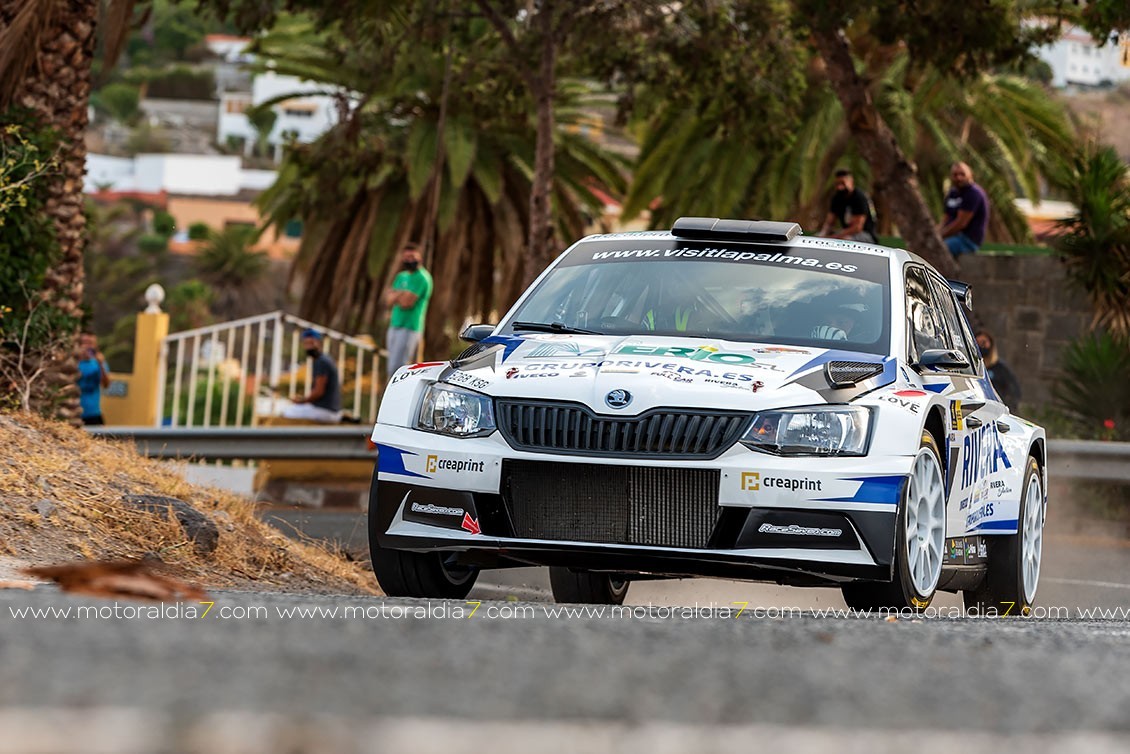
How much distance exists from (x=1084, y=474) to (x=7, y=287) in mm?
7611

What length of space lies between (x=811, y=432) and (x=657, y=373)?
59cm

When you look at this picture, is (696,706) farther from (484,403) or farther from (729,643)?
(484,403)

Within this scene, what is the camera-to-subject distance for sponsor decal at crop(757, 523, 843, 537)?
6383mm

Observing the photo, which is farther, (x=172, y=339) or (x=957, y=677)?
(x=172, y=339)

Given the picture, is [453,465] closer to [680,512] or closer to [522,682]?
[680,512]

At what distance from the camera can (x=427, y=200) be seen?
32.6m

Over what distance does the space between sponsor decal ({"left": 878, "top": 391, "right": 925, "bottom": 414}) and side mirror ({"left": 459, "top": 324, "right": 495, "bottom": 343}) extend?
5.90ft

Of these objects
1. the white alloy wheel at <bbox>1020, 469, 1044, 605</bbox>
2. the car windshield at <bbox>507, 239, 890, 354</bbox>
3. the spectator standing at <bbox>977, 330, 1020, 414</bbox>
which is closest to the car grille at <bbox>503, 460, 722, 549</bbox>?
the car windshield at <bbox>507, 239, 890, 354</bbox>

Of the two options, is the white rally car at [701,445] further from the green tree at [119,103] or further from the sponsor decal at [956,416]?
the green tree at [119,103]

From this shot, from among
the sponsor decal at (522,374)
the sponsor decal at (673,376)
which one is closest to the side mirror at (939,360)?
the sponsor decal at (673,376)

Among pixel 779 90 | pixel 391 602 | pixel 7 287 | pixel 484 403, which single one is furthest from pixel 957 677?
pixel 779 90

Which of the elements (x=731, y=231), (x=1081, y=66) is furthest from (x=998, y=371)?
(x=1081, y=66)

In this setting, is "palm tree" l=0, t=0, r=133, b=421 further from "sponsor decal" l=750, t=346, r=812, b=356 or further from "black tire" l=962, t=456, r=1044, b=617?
"black tire" l=962, t=456, r=1044, b=617

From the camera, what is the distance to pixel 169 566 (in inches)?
298
